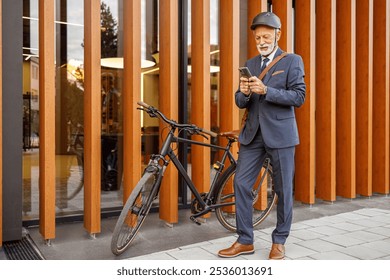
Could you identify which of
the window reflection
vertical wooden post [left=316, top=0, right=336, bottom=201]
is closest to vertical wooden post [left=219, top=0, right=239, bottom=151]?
the window reflection

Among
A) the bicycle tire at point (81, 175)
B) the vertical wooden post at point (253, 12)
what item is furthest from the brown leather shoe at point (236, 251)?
the vertical wooden post at point (253, 12)

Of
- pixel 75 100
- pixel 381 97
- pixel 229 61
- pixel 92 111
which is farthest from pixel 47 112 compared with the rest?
pixel 381 97

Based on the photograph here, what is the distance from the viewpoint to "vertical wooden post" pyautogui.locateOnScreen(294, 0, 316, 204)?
5594 mm

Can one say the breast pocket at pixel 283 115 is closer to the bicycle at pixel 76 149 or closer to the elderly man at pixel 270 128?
the elderly man at pixel 270 128

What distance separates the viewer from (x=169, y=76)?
4.52 metres

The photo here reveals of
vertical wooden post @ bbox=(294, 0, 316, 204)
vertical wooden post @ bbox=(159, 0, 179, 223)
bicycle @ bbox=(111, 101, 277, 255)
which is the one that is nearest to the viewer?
bicycle @ bbox=(111, 101, 277, 255)

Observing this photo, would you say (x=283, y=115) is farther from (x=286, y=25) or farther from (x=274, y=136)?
(x=286, y=25)

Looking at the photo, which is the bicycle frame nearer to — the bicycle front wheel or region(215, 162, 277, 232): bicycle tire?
region(215, 162, 277, 232): bicycle tire

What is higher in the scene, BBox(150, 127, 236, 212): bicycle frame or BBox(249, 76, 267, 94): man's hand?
BBox(249, 76, 267, 94): man's hand

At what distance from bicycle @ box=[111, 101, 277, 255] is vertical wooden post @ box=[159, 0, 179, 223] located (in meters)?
0.39

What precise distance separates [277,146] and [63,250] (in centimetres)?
208

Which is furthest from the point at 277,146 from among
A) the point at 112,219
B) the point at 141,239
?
the point at 112,219

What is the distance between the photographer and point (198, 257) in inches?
141

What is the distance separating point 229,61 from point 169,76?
85cm
